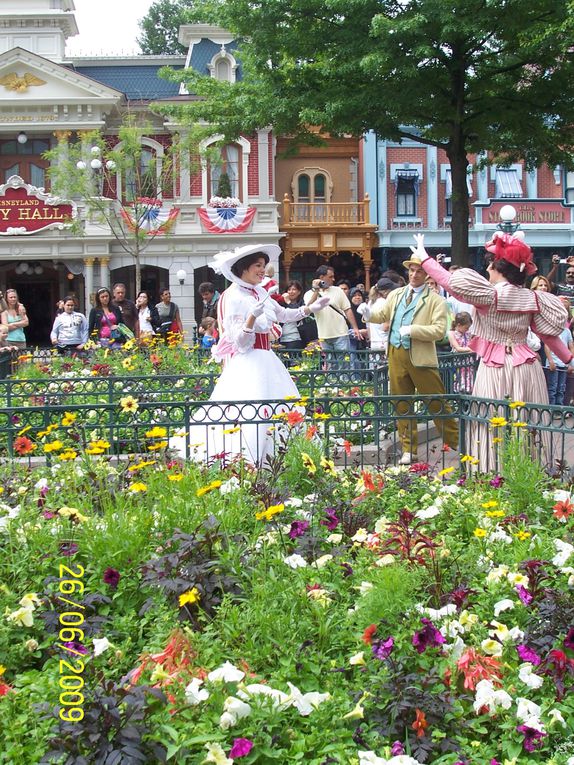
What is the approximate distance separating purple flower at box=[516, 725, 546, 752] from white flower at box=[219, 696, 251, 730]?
827 mm

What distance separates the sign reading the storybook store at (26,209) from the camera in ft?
102

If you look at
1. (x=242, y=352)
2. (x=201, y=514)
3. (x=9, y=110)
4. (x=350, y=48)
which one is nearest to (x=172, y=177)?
(x=9, y=110)

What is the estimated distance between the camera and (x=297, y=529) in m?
4.46

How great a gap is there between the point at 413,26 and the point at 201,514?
12.5 meters

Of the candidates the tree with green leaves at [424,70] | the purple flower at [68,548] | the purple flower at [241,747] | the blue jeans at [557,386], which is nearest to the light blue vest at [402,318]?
the blue jeans at [557,386]

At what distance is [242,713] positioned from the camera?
10.3 feet

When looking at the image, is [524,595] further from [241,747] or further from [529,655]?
[241,747]

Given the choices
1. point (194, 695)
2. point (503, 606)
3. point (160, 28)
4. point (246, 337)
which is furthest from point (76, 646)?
point (160, 28)

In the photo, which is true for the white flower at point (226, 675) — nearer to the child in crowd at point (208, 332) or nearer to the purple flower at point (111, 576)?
the purple flower at point (111, 576)

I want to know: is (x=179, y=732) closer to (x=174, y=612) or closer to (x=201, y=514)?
(x=174, y=612)

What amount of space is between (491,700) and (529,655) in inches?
11.9

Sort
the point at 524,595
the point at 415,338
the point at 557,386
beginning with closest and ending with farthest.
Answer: the point at 524,595 < the point at 415,338 < the point at 557,386

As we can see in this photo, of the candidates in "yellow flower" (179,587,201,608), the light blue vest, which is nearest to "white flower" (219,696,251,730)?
"yellow flower" (179,587,201,608)
